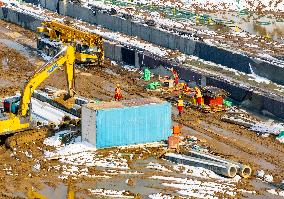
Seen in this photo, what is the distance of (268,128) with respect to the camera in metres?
26.6

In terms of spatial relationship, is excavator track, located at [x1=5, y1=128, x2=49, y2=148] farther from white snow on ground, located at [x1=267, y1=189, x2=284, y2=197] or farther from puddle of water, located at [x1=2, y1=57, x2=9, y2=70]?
puddle of water, located at [x1=2, y1=57, x2=9, y2=70]

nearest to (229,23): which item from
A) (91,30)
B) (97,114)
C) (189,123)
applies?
(91,30)

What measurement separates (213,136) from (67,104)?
619 cm

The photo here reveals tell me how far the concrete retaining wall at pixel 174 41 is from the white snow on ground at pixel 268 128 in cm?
695

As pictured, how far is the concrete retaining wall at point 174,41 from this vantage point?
34.9 m

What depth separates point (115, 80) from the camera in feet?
114

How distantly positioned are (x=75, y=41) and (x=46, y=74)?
13.2m

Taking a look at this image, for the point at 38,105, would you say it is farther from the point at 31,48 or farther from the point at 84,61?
the point at 31,48

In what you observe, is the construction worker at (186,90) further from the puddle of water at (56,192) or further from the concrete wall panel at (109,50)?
Result: the puddle of water at (56,192)

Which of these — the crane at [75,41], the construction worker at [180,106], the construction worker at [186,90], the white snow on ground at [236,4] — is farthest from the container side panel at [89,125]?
the white snow on ground at [236,4]

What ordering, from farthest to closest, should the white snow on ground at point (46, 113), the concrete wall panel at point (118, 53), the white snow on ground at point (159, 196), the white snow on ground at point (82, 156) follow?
the concrete wall panel at point (118, 53) → the white snow on ground at point (46, 113) → the white snow on ground at point (82, 156) → the white snow on ground at point (159, 196)

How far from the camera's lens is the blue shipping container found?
2323 centimetres

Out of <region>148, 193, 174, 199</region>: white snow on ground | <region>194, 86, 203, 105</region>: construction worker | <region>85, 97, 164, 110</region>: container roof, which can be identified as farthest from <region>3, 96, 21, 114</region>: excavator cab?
<region>194, 86, 203, 105</region>: construction worker

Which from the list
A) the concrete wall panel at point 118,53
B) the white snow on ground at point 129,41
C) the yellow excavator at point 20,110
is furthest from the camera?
the white snow on ground at point 129,41
